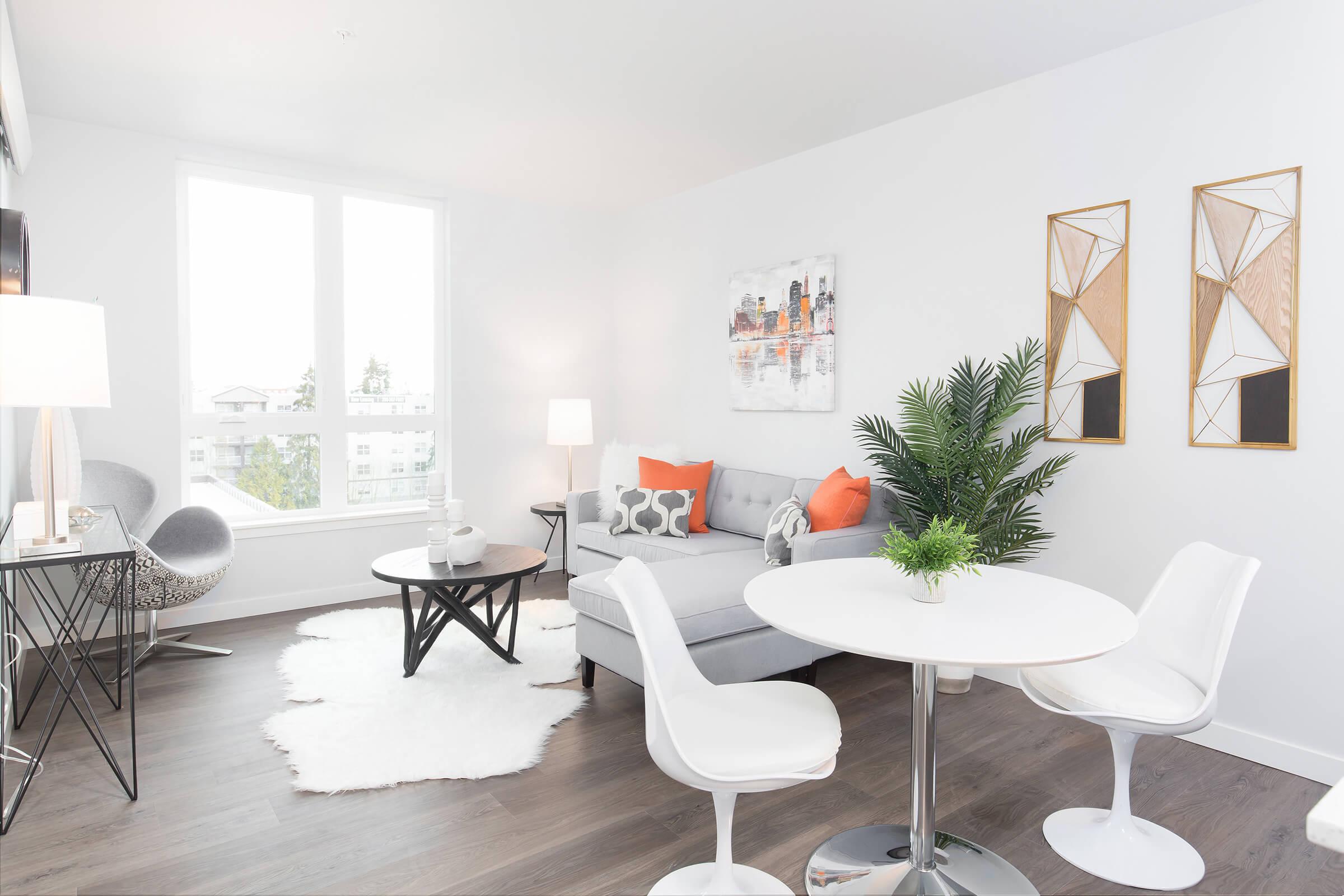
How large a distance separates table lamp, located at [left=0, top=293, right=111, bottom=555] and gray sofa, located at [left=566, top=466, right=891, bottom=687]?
1.68m

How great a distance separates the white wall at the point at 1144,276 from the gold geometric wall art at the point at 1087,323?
0.05 meters

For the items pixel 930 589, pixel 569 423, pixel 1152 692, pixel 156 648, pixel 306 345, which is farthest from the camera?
pixel 569 423

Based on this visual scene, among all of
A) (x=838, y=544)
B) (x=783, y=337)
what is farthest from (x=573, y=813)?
(x=783, y=337)

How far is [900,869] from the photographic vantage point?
6.55 ft

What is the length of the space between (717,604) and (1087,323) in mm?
1926

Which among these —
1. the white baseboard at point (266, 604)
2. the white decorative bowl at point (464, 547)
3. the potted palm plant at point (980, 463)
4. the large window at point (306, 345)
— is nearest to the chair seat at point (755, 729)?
the potted palm plant at point (980, 463)

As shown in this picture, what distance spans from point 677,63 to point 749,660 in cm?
250

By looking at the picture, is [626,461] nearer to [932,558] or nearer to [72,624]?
[72,624]

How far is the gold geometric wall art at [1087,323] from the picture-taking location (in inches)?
120

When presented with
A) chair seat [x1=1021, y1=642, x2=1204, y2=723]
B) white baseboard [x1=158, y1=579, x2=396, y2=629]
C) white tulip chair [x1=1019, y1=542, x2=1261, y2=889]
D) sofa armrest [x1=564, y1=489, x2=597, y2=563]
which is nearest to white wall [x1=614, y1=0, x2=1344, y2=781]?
white tulip chair [x1=1019, y1=542, x2=1261, y2=889]

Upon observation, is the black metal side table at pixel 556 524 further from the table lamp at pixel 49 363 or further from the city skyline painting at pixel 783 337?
the table lamp at pixel 49 363

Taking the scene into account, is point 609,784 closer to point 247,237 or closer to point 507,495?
point 507,495

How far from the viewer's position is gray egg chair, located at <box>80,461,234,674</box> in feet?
11.8

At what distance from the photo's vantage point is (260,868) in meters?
2.02
